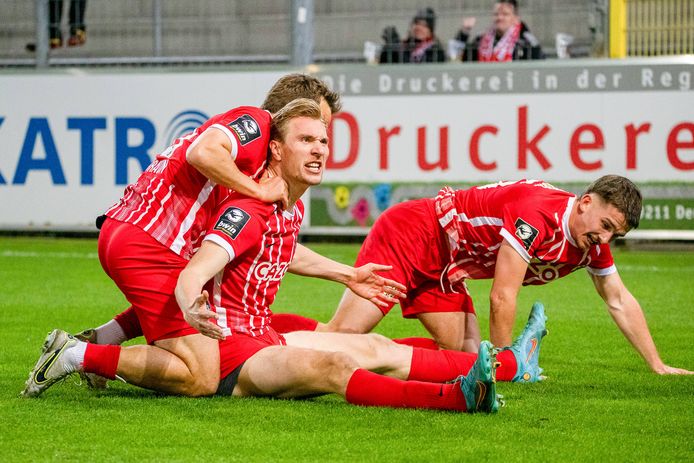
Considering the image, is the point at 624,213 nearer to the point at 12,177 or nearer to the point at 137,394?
the point at 137,394

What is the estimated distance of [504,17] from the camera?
45.4 ft

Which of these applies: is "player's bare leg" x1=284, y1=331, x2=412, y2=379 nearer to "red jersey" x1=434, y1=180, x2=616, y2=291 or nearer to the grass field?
the grass field

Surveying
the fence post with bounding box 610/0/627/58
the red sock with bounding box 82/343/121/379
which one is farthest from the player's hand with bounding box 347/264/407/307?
the fence post with bounding box 610/0/627/58

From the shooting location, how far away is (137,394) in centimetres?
564

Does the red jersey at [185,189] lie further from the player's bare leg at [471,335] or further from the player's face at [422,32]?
the player's face at [422,32]

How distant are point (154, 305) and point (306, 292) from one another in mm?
5338

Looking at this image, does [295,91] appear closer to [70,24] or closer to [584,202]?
[584,202]

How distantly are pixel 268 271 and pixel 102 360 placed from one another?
80 centimetres

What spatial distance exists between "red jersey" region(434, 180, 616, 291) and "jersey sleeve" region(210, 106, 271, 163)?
4.34ft

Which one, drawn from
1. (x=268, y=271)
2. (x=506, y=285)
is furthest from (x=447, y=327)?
(x=268, y=271)

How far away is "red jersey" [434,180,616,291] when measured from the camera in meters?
5.97

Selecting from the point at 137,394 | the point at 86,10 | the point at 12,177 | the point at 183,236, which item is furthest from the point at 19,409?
the point at 86,10

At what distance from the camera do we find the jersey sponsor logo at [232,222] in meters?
5.07

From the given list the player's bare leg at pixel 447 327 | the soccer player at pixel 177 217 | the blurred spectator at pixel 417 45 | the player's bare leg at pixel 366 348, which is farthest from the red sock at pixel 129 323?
the blurred spectator at pixel 417 45
